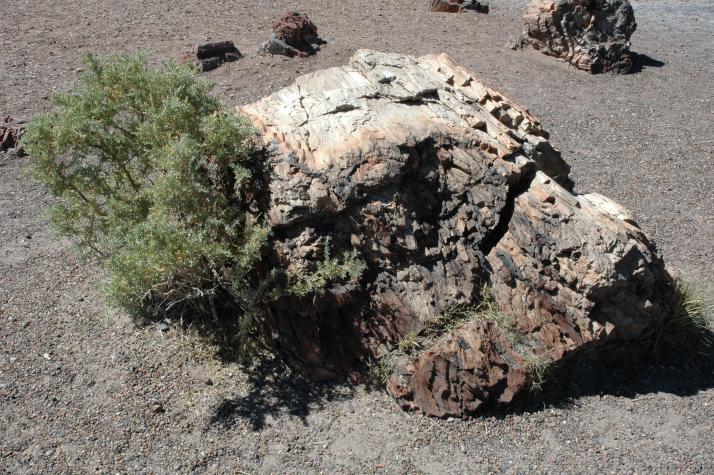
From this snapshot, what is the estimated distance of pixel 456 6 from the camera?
1370 cm

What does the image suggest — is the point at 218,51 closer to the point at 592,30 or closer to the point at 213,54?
the point at 213,54

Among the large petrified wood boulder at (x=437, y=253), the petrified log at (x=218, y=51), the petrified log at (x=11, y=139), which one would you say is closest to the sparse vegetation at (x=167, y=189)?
the large petrified wood boulder at (x=437, y=253)

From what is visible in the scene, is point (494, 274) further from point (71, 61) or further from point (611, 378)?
point (71, 61)

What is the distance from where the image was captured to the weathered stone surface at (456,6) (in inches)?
536

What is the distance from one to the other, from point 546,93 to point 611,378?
20.6 feet

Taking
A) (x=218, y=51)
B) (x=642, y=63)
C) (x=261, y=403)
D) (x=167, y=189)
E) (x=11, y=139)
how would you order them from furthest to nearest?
1. (x=642, y=63)
2. (x=218, y=51)
3. (x=11, y=139)
4. (x=261, y=403)
5. (x=167, y=189)

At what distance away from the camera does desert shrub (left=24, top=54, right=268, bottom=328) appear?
15.7 feet

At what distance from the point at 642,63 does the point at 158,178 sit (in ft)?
31.9

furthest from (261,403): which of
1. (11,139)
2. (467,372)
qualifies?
(11,139)

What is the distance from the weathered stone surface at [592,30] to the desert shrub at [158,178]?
8.07 metres

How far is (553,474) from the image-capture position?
470cm

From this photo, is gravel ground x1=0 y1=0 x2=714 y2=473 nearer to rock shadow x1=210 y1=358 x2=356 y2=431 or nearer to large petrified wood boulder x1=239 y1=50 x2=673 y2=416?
rock shadow x1=210 y1=358 x2=356 y2=431

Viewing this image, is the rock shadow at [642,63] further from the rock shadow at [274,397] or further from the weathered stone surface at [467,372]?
the rock shadow at [274,397]

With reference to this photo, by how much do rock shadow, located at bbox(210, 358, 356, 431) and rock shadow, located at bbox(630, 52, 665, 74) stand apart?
885 cm
